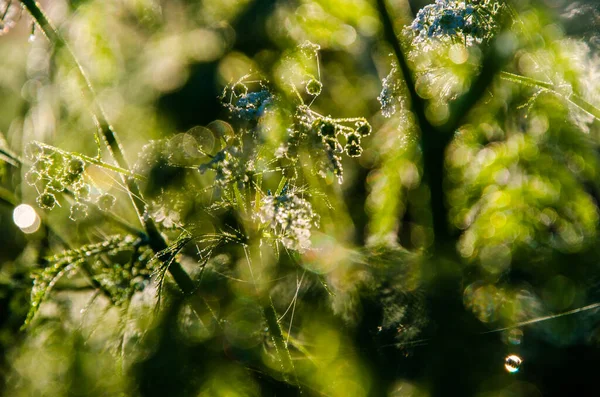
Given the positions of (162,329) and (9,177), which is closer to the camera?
(162,329)

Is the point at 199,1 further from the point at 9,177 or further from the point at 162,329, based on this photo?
the point at 162,329

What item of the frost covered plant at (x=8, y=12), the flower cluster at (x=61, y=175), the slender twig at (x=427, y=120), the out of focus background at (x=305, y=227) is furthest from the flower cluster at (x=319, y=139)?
the frost covered plant at (x=8, y=12)

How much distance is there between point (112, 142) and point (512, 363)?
1326mm

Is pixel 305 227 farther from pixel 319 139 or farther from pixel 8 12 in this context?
pixel 8 12

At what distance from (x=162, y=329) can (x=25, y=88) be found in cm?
133

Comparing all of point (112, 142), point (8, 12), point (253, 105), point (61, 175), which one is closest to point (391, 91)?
point (253, 105)

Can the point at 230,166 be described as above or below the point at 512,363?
above

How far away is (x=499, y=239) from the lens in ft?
3.80

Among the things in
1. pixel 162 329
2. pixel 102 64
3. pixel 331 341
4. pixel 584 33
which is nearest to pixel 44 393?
pixel 162 329

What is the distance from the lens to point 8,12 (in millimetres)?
1167

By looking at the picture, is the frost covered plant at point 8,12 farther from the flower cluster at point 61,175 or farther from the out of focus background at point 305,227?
the flower cluster at point 61,175

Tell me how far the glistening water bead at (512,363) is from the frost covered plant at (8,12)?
1.66m

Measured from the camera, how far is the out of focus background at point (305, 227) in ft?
3.58

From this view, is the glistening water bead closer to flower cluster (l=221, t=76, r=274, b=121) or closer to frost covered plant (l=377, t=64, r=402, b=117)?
frost covered plant (l=377, t=64, r=402, b=117)
